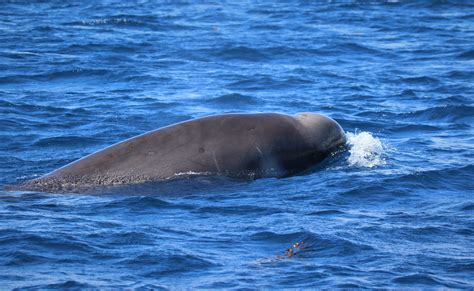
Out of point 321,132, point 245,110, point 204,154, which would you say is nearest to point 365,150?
point 321,132

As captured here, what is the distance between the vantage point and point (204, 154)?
12.5 metres

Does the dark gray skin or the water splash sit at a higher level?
the dark gray skin

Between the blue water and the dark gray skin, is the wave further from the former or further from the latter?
the dark gray skin

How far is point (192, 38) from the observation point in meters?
26.4

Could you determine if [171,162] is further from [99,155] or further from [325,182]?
[325,182]

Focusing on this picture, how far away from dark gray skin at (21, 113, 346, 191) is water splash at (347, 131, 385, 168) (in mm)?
1060

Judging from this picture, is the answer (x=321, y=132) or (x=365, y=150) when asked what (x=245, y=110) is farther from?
(x=321, y=132)

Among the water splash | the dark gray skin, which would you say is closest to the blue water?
the water splash

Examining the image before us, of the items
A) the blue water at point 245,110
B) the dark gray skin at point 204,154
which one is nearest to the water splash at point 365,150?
the blue water at point 245,110

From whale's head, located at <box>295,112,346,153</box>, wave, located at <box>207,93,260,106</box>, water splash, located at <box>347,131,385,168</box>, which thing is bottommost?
wave, located at <box>207,93,260,106</box>

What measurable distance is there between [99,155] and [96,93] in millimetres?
7795

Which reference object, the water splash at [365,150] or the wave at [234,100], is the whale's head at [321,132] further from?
the wave at [234,100]

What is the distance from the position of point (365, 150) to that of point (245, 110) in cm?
437

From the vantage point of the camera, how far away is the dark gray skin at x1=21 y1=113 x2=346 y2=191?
12289 millimetres
